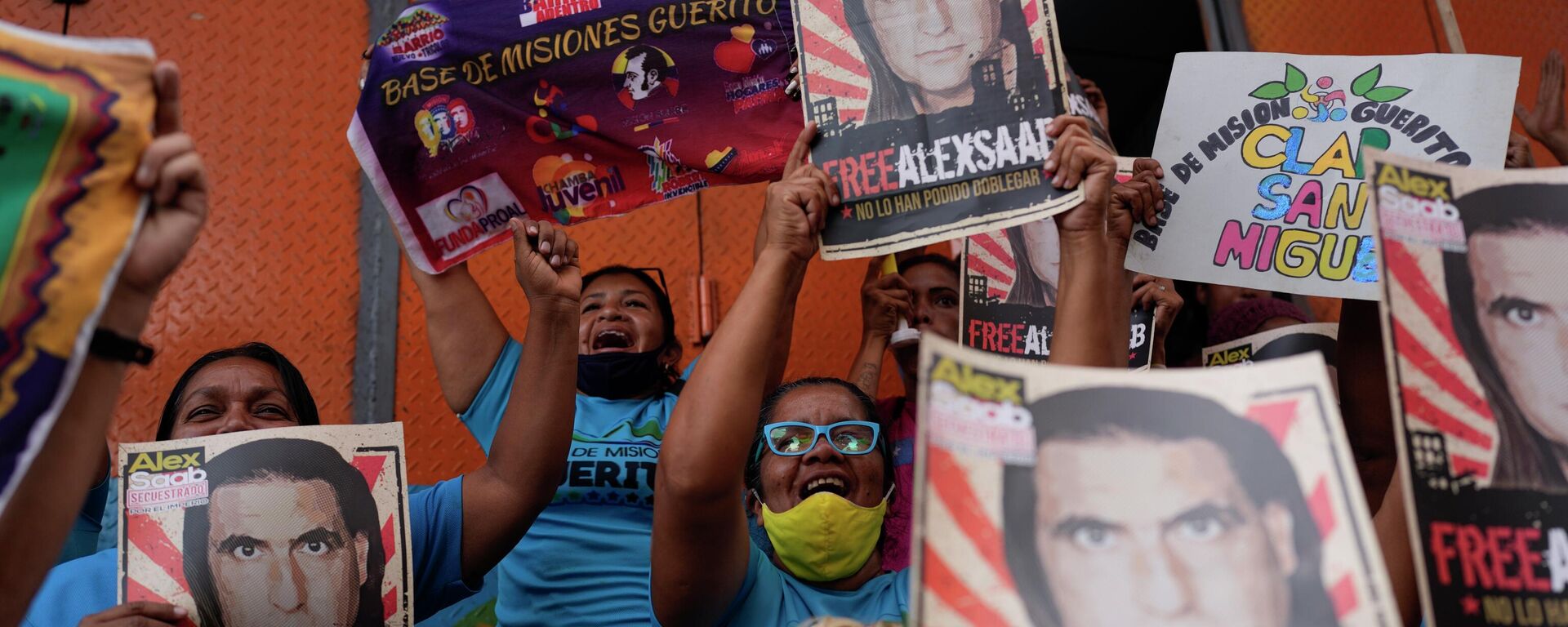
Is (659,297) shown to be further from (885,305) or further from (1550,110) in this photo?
(1550,110)

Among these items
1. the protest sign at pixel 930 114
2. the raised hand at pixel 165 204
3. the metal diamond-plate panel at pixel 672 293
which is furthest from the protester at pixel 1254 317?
the raised hand at pixel 165 204

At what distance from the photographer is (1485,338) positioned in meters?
1.76

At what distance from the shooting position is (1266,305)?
148 inches

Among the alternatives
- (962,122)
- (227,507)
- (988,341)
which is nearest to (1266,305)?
(988,341)

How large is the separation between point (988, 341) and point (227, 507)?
1.63 m

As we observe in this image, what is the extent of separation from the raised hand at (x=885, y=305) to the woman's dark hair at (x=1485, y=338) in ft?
6.80

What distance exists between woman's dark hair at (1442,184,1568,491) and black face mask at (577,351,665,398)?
6.83 feet

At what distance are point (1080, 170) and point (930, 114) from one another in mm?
305

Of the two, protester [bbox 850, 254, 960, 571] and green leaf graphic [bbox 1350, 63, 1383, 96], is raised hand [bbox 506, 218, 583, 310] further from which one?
green leaf graphic [bbox 1350, 63, 1383, 96]

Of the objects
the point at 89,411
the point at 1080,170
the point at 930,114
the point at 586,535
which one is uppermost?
the point at 930,114

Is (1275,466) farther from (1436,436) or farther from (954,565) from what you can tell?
(954,565)

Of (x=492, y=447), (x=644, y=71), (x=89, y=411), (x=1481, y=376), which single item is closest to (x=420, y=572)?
(x=492, y=447)

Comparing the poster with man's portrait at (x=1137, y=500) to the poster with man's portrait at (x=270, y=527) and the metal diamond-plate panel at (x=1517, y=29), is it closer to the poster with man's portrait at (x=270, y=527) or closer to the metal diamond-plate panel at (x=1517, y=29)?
the poster with man's portrait at (x=270, y=527)

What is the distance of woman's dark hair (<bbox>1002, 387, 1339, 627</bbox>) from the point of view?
147cm
